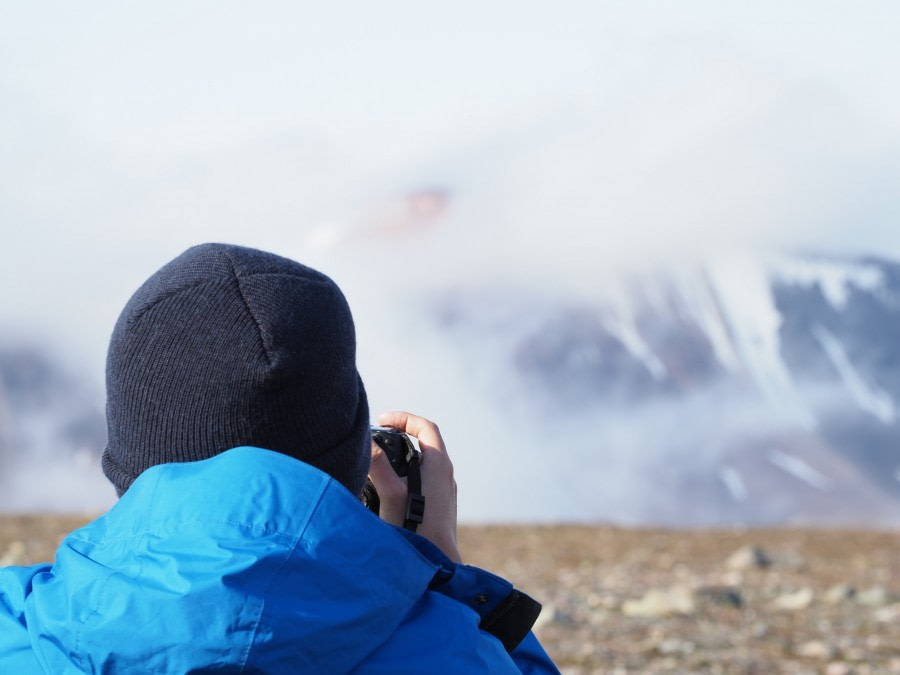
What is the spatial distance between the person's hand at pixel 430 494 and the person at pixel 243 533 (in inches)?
4.8

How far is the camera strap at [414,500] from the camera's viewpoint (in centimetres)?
159

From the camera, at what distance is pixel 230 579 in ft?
3.98

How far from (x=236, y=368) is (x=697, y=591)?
767cm

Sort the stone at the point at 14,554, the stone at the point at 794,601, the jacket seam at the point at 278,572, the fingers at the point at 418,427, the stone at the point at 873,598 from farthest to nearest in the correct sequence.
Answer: the stone at the point at 14,554, the stone at the point at 873,598, the stone at the point at 794,601, the fingers at the point at 418,427, the jacket seam at the point at 278,572

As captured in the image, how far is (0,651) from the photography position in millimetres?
1387

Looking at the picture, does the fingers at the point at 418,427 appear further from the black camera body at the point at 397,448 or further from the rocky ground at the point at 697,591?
the rocky ground at the point at 697,591

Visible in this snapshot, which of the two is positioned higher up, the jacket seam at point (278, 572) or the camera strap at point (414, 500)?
the jacket seam at point (278, 572)

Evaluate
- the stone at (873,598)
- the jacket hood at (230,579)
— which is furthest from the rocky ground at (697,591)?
the jacket hood at (230,579)

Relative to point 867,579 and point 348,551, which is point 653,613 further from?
point 348,551

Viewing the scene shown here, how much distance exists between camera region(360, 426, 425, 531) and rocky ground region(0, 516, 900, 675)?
16.2ft

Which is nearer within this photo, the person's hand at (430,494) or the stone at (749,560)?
the person's hand at (430,494)

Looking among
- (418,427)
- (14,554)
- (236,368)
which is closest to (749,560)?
(14,554)

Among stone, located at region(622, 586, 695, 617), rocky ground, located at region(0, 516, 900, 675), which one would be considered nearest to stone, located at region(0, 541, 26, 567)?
rocky ground, located at region(0, 516, 900, 675)

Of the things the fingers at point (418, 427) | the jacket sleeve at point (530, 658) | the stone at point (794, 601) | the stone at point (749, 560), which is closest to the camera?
the jacket sleeve at point (530, 658)
